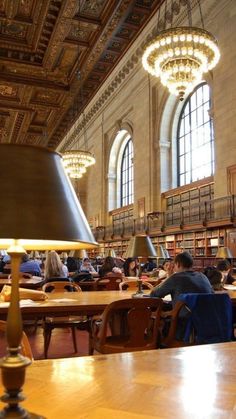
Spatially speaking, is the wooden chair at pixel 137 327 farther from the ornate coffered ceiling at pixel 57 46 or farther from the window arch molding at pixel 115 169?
the window arch molding at pixel 115 169

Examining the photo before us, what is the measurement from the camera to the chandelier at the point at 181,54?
7973 millimetres

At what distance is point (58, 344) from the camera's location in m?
5.23

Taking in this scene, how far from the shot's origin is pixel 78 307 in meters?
3.37

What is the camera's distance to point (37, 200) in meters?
0.92

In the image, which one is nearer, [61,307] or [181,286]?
[61,307]

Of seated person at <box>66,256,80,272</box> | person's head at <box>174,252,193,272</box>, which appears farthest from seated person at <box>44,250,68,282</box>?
seated person at <box>66,256,80,272</box>

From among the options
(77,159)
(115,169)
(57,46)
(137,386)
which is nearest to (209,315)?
(137,386)

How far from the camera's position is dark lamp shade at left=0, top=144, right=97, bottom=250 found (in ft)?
2.88

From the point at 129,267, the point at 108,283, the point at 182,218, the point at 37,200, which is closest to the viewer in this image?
the point at 37,200

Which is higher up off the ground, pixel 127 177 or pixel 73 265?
pixel 127 177

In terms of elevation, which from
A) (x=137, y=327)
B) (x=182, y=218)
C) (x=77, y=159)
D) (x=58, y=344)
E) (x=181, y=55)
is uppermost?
(x=181, y=55)

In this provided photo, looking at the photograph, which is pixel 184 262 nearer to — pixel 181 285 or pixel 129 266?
pixel 181 285

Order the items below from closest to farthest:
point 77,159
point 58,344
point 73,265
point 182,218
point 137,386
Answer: point 137,386 → point 58,344 → point 73,265 → point 182,218 → point 77,159

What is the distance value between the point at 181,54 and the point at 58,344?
611 cm
